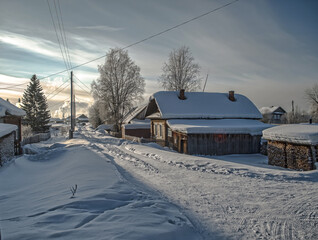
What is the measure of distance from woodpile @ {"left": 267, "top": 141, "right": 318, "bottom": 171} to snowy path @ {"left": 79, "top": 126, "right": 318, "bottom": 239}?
267 cm

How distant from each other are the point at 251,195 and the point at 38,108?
152 ft

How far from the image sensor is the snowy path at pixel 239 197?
479 centimetres

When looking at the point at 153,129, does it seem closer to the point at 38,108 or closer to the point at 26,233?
the point at 26,233

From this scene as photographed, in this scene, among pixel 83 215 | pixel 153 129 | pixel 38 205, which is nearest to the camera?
pixel 83 215

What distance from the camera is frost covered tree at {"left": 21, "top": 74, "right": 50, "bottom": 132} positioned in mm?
43125

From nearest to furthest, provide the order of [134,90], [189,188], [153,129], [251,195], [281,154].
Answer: [251,195], [189,188], [281,154], [153,129], [134,90]

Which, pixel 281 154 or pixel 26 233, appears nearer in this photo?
pixel 26 233

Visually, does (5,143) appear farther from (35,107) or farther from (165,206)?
(35,107)

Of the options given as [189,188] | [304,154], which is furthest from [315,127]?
[189,188]

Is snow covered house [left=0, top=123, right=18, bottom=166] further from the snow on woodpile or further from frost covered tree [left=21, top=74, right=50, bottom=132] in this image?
the snow on woodpile

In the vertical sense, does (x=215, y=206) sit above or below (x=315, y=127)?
below

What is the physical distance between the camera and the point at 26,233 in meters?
3.75

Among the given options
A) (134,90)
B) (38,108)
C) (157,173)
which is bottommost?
(157,173)

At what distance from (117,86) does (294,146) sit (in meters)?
31.0
